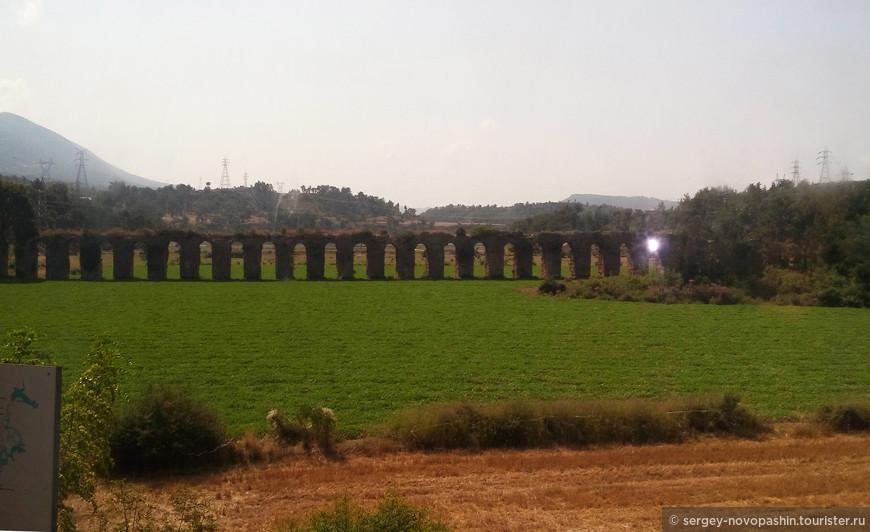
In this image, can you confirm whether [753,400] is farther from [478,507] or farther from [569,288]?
[569,288]

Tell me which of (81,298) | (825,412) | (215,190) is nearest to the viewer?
(825,412)

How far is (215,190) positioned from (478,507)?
89.1 m

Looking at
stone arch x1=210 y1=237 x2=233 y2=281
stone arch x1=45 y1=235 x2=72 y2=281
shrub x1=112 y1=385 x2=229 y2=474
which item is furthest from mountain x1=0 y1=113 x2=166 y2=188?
shrub x1=112 y1=385 x2=229 y2=474

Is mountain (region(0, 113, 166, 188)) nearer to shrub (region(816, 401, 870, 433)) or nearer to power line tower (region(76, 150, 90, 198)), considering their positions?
power line tower (region(76, 150, 90, 198))

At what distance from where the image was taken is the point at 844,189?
3366cm

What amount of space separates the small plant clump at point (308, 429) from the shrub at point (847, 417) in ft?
26.3

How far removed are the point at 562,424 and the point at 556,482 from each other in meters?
1.87

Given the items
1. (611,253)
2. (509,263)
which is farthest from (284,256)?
(509,263)

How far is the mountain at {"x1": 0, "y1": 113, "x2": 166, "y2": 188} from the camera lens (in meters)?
54.9

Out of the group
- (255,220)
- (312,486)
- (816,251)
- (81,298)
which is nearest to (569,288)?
(816,251)

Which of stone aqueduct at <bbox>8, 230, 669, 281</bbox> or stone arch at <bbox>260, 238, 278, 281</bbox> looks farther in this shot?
stone arch at <bbox>260, 238, 278, 281</bbox>

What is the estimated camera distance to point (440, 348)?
16.5m

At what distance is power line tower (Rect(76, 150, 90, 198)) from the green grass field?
14290 millimetres

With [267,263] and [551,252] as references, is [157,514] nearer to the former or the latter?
[551,252]
